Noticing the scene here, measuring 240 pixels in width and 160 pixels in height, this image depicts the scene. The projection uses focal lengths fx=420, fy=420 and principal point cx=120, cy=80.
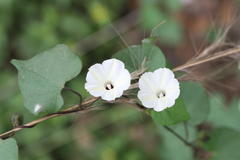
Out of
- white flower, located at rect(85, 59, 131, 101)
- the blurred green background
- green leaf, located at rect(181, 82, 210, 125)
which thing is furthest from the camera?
the blurred green background

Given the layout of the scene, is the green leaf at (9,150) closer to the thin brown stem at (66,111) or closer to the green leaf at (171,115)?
the thin brown stem at (66,111)

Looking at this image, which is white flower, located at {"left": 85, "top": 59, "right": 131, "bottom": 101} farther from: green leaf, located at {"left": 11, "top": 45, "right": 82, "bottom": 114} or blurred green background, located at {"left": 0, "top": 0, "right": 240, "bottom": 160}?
blurred green background, located at {"left": 0, "top": 0, "right": 240, "bottom": 160}

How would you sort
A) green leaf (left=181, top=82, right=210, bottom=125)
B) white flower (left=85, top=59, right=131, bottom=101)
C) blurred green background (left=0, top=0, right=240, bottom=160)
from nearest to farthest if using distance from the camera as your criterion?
white flower (left=85, top=59, right=131, bottom=101)
green leaf (left=181, top=82, right=210, bottom=125)
blurred green background (left=0, top=0, right=240, bottom=160)

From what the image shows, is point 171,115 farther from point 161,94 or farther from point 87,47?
point 87,47

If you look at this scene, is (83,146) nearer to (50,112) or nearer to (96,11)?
(96,11)

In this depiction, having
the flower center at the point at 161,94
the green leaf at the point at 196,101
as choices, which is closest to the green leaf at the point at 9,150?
the flower center at the point at 161,94

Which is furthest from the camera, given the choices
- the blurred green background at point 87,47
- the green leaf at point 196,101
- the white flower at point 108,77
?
the blurred green background at point 87,47

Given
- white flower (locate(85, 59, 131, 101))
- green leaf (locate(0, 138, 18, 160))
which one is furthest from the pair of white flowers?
green leaf (locate(0, 138, 18, 160))
